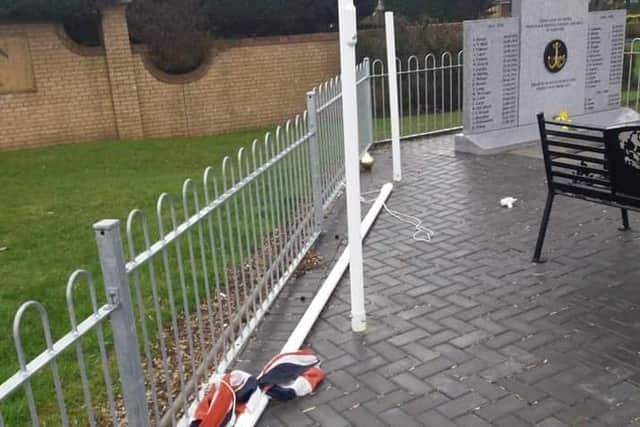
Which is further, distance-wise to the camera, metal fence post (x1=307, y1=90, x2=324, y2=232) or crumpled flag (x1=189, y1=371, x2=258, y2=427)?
metal fence post (x1=307, y1=90, x2=324, y2=232)

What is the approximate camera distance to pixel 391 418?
9.52 ft

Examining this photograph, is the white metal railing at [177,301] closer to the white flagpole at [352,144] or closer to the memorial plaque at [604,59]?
the white flagpole at [352,144]

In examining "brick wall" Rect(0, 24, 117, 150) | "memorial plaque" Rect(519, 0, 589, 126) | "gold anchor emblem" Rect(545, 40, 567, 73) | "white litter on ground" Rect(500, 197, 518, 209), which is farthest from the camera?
"brick wall" Rect(0, 24, 117, 150)

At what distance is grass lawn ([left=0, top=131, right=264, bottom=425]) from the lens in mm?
4406

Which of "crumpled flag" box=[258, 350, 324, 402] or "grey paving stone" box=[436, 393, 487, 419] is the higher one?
"crumpled flag" box=[258, 350, 324, 402]

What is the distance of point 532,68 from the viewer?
26.9 ft

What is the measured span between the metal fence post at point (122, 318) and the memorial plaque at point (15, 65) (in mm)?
10264

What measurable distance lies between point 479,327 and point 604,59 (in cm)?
671

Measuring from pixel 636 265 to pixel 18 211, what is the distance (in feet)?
19.8

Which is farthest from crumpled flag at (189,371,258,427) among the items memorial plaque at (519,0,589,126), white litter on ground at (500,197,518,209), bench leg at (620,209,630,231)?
memorial plaque at (519,0,589,126)

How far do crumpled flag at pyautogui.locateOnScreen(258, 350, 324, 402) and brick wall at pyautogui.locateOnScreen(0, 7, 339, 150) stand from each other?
9.64 metres

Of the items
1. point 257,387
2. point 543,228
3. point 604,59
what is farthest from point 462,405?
point 604,59

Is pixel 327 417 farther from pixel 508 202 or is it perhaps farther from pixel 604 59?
pixel 604 59

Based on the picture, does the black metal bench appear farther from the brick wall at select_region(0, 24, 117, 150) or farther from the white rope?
the brick wall at select_region(0, 24, 117, 150)
